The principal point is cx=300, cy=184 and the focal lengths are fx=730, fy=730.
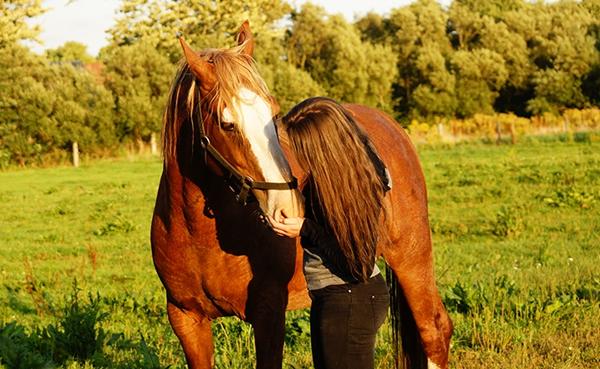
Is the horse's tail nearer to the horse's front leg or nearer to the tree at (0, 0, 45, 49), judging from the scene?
the horse's front leg

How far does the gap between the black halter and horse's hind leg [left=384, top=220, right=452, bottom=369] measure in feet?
4.68

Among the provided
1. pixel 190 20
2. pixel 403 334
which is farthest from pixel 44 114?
pixel 403 334

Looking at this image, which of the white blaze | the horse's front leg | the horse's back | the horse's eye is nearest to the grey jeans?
the white blaze

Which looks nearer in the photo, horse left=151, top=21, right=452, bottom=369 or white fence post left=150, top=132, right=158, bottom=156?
horse left=151, top=21, right=452, bottom=369

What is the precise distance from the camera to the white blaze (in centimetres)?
294

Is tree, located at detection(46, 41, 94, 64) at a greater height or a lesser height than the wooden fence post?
greater

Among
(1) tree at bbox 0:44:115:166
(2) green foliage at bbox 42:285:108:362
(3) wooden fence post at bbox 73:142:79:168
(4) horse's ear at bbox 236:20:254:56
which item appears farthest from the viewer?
(1) tree at bbox 0:44:115:166

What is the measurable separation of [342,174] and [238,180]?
20.0 inches

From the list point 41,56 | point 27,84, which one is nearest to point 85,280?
point 27,84

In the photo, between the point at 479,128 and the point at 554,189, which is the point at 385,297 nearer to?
the point at 554,189

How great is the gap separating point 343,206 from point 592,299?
3.69m

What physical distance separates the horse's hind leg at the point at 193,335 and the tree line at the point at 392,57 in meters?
27.0

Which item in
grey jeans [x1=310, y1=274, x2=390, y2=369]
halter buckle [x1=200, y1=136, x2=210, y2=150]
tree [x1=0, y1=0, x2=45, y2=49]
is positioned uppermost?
tree [x1=0, y1=0, x2=45, y2=49]

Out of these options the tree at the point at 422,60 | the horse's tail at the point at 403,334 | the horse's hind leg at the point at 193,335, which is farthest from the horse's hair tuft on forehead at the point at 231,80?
the tree at the point at 422,60
